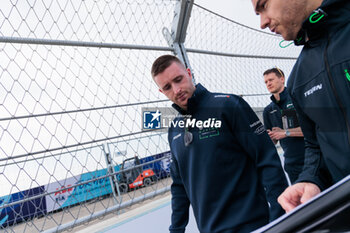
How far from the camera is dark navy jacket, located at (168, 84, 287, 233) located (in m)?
0.88

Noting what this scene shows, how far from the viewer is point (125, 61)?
166cm

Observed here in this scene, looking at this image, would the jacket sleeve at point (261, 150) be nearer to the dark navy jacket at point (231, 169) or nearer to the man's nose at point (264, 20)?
the dark navy jacket at point (231, 169)

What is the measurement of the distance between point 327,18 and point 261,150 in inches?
19.5

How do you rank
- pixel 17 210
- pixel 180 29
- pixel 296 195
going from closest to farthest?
pixel 296 195 < pixel 17 210 < pixel 180 29

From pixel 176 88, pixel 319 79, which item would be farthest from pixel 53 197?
pixel 319 79

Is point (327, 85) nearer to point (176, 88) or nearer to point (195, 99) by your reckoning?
point (195, 99)

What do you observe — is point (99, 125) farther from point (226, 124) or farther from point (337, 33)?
point (337, 33)

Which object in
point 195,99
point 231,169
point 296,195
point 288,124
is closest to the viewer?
point 296,195

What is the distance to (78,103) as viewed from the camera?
159 centimetres

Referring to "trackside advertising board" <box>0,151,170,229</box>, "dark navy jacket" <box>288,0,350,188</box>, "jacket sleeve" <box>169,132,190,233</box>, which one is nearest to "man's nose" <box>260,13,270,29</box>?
"dark navy jacket" <box>288,0,350,188</box>

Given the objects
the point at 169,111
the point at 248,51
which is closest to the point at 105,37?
the point at 169,111

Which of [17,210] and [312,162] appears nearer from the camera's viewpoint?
[312,162]

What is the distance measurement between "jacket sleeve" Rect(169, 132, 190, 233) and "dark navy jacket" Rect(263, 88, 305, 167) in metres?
1.26

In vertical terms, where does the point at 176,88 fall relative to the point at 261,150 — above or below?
above
